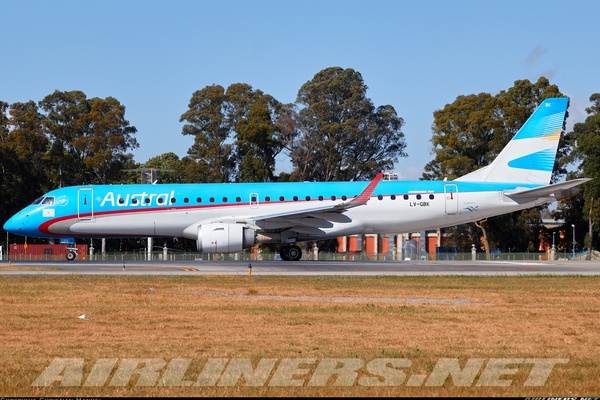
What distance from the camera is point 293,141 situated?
85.5m

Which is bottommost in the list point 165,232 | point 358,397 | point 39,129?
point 358,397

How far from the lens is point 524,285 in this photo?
25.3 m

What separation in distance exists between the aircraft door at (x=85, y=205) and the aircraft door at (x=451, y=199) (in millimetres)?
16232

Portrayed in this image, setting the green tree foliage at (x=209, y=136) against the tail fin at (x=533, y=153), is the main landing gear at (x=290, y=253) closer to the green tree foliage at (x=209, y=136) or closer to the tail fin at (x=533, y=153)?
the tail fin at (x=533, y=153)

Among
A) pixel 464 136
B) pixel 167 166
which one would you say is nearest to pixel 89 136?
pixel 167 166

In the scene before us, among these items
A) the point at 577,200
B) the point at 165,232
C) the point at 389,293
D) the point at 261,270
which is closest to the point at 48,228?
the point at 165,232

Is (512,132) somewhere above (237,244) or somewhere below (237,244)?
above

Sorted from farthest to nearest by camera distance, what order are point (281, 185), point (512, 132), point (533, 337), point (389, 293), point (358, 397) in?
1. point (512, 132)
2. point (281, 185)
3. point (389, 293)
4. point (533, 337)
5. point (358, 397)

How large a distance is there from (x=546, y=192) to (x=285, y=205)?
11639 millimetres

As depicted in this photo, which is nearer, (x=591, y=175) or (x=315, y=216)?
(x=315, y=216)

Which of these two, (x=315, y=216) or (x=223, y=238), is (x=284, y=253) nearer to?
(x=315, y=216)

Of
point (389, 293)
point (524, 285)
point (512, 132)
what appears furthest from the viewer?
point (512, 132)

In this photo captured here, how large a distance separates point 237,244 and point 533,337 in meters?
24.8

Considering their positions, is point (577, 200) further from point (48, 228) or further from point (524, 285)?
point (524, 285)
